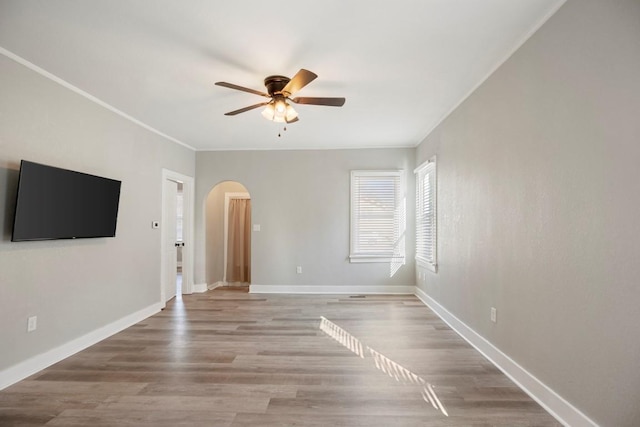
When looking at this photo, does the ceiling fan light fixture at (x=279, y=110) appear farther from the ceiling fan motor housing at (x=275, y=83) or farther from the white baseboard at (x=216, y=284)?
the white baseboard at (x=216, y=284)

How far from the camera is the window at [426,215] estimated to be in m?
4.78

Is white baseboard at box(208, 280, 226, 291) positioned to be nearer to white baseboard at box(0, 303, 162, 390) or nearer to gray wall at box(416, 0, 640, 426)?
white baseboard at box(0, 303, 162, 390)

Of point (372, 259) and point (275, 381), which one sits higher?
point (372, 259)

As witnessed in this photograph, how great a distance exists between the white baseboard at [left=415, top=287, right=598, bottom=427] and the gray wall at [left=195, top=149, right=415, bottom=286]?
241 centimetres

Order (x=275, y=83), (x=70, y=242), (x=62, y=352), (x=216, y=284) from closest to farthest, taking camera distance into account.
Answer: (x=275, y=83), (x=62, y=352), (x=70, y=242), (x=216, y=284)

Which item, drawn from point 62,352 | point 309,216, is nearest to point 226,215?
point 309,216

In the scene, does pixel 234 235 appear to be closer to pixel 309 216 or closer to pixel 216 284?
pixel 216 284

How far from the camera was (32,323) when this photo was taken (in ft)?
9.27

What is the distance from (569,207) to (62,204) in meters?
4.12

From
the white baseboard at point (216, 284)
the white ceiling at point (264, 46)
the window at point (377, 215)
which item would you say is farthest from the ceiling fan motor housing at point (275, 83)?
the white baseboard at point (216, 284)

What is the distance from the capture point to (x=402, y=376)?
2.75 meters

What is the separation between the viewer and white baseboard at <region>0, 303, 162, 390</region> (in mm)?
2626

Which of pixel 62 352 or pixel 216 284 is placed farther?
pixel 216 284

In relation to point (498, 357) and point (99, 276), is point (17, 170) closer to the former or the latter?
point (99, 276)
